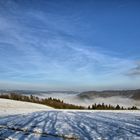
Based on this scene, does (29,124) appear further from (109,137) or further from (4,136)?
(109,137)

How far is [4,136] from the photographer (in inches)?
215

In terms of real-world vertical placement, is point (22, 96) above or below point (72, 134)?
above

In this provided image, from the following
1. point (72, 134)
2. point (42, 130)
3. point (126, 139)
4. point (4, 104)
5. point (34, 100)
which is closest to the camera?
point (126, 139)

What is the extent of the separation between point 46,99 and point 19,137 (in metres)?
19.3

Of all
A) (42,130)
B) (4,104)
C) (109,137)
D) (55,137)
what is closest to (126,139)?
(109,137)

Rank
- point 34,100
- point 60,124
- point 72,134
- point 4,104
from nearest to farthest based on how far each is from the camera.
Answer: point 72,134 < point 60,124 < point 4,104 < point 34,100

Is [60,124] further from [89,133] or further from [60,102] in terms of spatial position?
[60,102]

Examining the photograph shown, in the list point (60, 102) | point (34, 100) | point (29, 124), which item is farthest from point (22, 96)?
point (29, 124)

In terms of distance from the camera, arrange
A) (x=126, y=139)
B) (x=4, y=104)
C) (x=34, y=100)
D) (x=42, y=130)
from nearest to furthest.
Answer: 1. (x=126, y=139)
2. (x=42, y=130)
3. (x=4, y=104)
4. (x=34, y=100)

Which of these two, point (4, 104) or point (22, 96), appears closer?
point (4, 104)

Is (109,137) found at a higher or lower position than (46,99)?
lower

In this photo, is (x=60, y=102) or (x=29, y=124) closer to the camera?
(x=29, y=124)

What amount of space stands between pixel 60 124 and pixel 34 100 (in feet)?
55.2

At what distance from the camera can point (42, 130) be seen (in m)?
5.95
